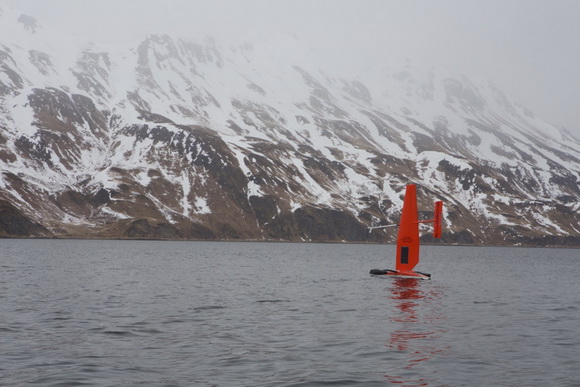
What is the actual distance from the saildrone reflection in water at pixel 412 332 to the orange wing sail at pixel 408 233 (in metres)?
14.8

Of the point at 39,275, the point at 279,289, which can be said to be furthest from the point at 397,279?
the point at 39,275

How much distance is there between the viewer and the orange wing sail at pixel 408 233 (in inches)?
3302

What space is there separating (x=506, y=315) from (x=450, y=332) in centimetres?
1182

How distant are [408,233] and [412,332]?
4675 cm

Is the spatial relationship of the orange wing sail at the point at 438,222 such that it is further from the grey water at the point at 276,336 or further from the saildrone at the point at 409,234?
the grey water at the point at 276,336

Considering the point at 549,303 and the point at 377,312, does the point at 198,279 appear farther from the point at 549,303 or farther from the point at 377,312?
the point at 549,303

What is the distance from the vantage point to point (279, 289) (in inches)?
2682

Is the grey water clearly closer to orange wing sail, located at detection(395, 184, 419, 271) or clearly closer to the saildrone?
the saildrone

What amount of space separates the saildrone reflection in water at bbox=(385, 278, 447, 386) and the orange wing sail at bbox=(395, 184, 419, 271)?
1477cm

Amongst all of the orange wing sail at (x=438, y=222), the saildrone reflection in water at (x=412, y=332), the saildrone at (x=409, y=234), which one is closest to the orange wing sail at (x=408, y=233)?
the saildrone at (x=409, y=234)

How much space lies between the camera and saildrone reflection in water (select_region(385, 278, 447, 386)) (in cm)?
2746

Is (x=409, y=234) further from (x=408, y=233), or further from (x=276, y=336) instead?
(x=276, y=336)

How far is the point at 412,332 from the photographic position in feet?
130

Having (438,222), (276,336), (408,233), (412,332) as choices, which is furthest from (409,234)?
(276,336)
